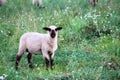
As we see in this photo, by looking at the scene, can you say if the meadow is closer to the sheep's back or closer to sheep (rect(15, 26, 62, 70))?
sheep (rect(15, 26, 62, 70))

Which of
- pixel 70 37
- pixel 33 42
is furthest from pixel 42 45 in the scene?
pixel 70 37

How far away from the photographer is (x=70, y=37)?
467 inches

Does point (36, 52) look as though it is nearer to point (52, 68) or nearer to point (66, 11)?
point (52, 68)

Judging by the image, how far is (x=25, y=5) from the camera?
49.4ft

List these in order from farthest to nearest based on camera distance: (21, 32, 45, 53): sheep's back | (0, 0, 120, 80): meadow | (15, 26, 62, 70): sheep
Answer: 1. (21, 32, 45, 53): sheep's back
2. (15, 26, 62, 70): sheep
3. (0, 0, 120, 80): meadow

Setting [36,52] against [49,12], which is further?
[49,12]

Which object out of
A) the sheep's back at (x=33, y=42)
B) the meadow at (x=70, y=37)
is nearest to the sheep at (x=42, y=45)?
the sheep's back at (x=33, y=42)

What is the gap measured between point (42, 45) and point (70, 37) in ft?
6.68

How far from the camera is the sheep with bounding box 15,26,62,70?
9.84 metres

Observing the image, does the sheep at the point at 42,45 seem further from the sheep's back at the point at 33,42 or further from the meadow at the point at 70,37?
the meadow at the point at 70,37

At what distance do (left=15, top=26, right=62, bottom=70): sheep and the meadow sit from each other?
0.74ft

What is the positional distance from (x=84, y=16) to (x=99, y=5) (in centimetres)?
152

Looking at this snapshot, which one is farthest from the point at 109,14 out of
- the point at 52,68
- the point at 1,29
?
the point at 52,68

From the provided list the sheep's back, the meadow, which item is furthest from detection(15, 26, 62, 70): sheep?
the meadow
